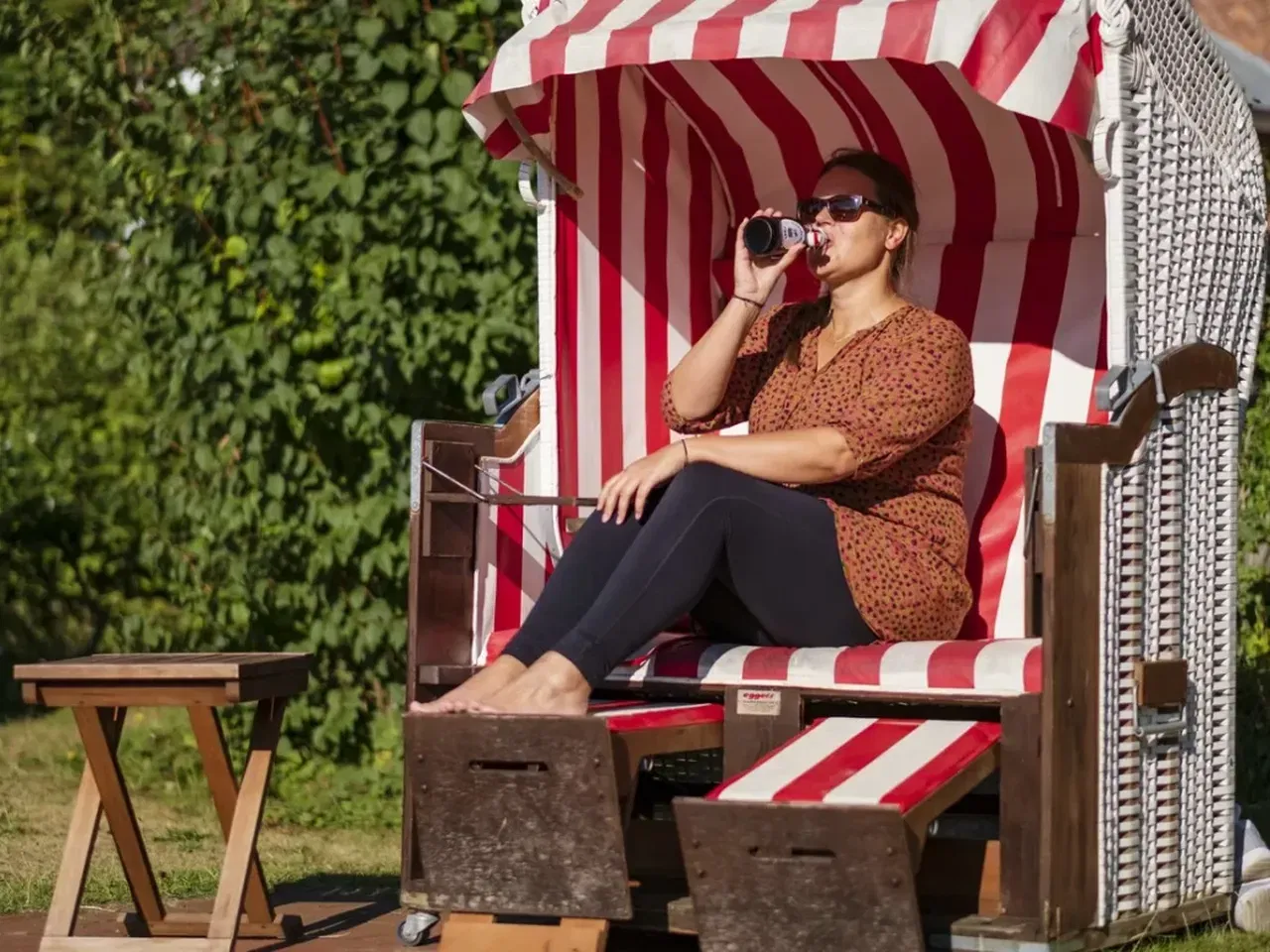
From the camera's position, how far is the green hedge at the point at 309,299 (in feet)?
18.8

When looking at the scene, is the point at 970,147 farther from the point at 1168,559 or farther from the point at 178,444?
the point at 178,444

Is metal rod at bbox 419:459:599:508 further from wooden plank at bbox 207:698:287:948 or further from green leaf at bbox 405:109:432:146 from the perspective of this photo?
green leaf at bbox 405:109:432:146

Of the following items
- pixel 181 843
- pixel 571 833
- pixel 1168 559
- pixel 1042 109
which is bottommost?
pixel 181 843

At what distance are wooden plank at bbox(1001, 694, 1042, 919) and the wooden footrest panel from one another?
0.64 meters

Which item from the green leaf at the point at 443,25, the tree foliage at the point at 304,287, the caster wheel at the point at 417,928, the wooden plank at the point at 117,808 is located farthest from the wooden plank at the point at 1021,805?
the green leaf at the point at 443,25

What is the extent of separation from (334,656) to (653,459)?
7.58 ft

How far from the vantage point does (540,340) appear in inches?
189

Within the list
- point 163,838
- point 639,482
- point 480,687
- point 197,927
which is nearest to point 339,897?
point 197,927

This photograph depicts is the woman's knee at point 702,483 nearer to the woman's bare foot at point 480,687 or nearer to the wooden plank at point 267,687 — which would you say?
the woman's bare foot at point 480,687

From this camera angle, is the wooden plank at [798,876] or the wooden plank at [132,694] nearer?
the wooden plank at [798,876]

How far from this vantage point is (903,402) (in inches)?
164

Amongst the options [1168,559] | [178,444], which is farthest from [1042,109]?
[178,444]

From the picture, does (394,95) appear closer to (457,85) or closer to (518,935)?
(457,85)

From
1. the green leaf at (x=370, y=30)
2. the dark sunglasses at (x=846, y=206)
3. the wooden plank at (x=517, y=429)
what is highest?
the green leaf at (x=370, y=30)
